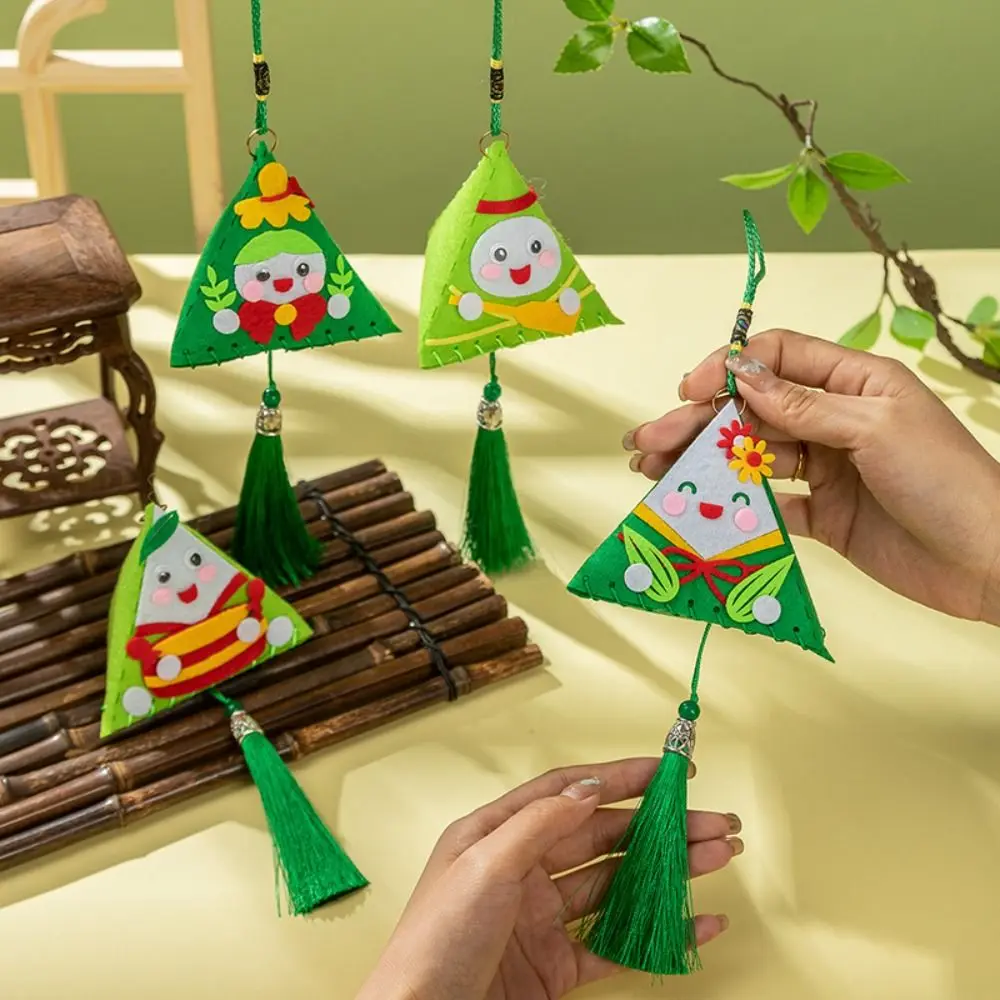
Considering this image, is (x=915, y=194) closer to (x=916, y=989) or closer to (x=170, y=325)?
(x=170, y=325)

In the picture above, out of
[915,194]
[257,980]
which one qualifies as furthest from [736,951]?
[915,194]

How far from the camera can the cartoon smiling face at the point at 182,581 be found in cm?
108

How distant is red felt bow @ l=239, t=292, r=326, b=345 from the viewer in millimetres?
1121

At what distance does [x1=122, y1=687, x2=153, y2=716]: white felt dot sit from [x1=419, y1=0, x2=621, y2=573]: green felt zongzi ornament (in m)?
0.35

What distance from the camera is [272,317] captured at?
113cm

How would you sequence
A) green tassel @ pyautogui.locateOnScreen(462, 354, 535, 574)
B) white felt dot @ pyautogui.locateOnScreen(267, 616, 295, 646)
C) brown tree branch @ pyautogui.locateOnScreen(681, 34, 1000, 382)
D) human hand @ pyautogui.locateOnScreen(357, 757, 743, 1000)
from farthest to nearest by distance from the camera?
brown tree branch @ pyautogui.locateOnScreen(681, 34, 1000, 382)
green tassel @ pyautogui.locateOnScreen(462, 354, 535, 574)
white felt dot @ pyautogui.locateOnScreen(267, 616, 295, 646)
human hand @ pyautogui.locateOnScreen(357, 757, 743, 1000)

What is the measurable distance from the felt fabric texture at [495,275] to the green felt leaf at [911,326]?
0.46 m

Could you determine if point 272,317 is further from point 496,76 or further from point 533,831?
point 533,831

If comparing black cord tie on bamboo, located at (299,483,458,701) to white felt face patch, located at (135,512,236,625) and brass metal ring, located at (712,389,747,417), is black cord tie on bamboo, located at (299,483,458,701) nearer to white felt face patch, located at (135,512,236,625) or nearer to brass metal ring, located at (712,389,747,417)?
white felt face patch, located at (135,512,236,625)

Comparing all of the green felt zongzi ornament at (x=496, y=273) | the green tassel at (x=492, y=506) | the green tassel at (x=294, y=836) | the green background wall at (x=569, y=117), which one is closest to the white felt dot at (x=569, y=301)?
the green felt zongzi ornament at (x=496, y=273)

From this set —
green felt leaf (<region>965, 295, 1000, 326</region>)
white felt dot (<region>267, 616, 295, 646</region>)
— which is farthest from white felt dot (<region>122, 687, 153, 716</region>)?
green felt leaf (<region>965, 295, 1000, 326</region>)

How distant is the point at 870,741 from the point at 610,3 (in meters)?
0.69

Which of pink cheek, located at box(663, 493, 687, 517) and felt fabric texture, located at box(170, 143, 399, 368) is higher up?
felt fabric texture, located at box(170, 143, 399, 368)

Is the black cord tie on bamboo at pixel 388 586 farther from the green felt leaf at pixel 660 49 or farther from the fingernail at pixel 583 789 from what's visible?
the green felt leaf at pixel 660 49
